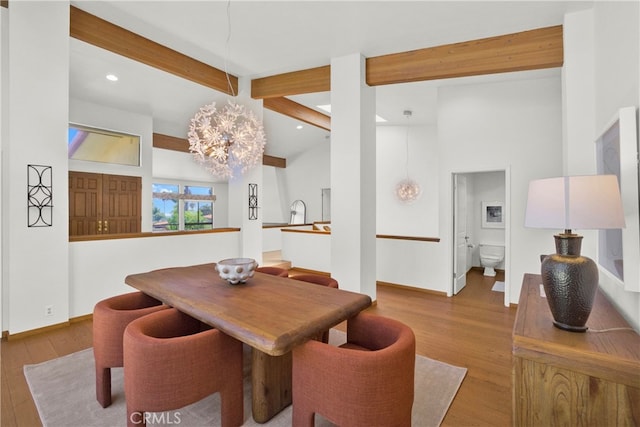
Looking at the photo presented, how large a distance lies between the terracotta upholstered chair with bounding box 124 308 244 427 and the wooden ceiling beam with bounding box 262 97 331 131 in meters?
4.58

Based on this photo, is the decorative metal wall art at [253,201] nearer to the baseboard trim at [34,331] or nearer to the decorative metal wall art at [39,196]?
the decorative metal wall art at [39,196]

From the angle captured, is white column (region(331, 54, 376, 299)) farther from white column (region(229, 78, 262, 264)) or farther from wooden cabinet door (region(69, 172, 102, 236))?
wooden cabinet door (region(69, 172, 102, 236))

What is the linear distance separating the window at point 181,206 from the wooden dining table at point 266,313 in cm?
729

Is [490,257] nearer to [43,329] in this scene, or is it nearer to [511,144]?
[511,144]

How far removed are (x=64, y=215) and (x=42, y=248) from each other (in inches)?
14.7

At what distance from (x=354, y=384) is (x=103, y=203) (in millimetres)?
5893

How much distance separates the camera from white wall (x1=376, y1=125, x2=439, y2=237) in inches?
272

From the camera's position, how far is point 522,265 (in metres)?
4.02

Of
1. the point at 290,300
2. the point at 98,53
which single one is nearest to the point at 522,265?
the point at 290,300

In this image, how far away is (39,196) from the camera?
304 cm

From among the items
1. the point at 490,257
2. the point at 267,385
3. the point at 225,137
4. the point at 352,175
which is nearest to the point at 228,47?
the point at 225,137

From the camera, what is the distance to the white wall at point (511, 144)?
12.9ft

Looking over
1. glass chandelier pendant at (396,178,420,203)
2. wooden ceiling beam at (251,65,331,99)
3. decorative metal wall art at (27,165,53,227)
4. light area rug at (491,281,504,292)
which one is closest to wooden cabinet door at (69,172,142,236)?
decorative metal wall art at (27,165,53,227)

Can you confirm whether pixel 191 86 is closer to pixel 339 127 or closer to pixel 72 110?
pixel 72 110
